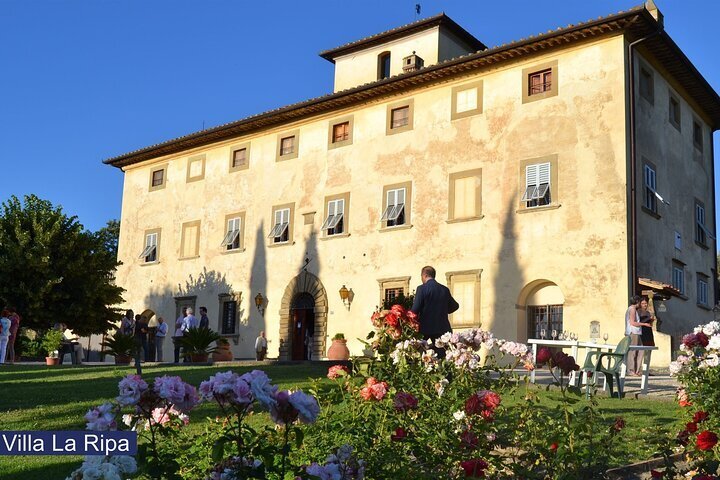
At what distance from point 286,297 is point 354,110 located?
6149mm

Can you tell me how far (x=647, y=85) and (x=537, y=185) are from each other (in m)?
4.27

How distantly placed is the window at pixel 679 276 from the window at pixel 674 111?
3993mm

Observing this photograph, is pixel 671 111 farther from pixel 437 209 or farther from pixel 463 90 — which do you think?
pixel 437 209

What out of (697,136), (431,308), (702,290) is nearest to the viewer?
(431,308)

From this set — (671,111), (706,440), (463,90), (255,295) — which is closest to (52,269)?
(255,295)

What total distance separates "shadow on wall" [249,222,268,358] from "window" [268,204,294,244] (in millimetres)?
529

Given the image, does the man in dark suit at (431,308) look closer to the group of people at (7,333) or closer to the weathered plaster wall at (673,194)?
the weathered plaster wall at (673,194)

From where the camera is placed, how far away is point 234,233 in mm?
27781

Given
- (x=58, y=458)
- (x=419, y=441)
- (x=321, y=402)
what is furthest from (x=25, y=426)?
(x=419, y=441)

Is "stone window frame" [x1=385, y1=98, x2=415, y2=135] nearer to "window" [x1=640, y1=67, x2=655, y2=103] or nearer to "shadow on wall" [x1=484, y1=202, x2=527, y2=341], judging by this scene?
"shadow on wall" [x1=484, y1=202, x2=527, y2=341]

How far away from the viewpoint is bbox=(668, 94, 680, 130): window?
23352 mm

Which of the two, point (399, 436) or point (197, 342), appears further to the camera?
point (197, 342)

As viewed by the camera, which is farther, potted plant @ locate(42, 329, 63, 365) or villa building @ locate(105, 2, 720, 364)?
potted plant @ locate(42, 329, 63, 365)

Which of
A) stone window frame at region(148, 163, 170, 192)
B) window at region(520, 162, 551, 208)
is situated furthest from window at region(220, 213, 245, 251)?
window at region(520, 162, 551, 208)
